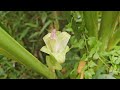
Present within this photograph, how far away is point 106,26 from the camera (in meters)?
0.95

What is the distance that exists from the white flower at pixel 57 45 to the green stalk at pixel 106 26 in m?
0.13

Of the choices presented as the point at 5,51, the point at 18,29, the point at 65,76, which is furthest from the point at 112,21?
the point at 18,29

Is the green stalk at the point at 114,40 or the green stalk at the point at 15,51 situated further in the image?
the green stalk at the point at 114,40

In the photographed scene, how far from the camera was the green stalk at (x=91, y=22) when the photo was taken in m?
0.91

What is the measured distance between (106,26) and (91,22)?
2.2 inches

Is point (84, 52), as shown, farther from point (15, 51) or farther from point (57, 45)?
point (15, 51)

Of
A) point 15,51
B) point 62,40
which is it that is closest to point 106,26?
point 62,40

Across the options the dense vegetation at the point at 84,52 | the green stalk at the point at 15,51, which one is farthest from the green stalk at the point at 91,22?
the green stalk at the point at 15,51

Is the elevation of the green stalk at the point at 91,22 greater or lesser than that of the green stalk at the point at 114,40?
greater

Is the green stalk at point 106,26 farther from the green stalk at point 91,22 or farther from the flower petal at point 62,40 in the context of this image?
the flower petal at point 62,40

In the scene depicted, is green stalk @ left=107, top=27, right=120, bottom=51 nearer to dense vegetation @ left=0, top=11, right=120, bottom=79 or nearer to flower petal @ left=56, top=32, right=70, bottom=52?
dense vegetation @ left=0, top=11, right=120, bottom=79

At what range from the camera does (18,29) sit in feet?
4.34

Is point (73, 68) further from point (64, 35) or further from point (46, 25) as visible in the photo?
point (46, 25)
